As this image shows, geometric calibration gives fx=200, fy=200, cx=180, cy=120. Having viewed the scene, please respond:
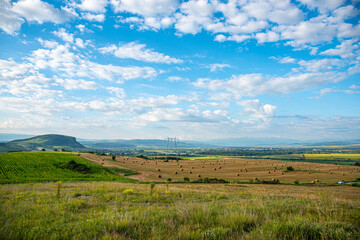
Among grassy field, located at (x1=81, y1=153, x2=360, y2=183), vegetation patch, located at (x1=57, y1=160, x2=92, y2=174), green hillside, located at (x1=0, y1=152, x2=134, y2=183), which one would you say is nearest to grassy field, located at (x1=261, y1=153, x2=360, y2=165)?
grassy field, located at (x1=81, y1=153, x2=360, y2=183)

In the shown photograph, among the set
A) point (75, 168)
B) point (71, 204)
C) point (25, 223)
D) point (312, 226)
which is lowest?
point (75, 168)

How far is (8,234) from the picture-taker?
559 cm

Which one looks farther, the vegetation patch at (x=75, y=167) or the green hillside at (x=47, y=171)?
the vegetation patch at (x=75, y=167)

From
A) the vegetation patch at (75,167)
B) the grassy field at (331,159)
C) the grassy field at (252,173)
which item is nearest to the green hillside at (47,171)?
the vegetation patch at (75,167)

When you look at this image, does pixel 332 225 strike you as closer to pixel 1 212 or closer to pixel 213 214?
pixel 213 214

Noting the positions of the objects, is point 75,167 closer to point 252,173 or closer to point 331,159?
point 252,173

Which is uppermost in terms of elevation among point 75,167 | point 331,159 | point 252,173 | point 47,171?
point 47,171

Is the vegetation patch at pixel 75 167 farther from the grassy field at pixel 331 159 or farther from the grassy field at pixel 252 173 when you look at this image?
the grassy field at pixel 331 159

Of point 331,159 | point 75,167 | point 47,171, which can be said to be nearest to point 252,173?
point 75,167

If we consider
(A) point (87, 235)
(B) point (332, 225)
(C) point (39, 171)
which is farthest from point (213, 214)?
(C) point (39, 171)

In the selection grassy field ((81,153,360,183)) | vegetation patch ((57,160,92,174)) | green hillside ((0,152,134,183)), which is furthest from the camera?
grassy field ((81,153,360,183))

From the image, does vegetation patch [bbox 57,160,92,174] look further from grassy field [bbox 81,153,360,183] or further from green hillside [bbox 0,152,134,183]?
grassy field [bbox 81,153,360,183]

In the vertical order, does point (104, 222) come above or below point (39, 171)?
above

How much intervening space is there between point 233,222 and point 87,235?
14.8 feet
